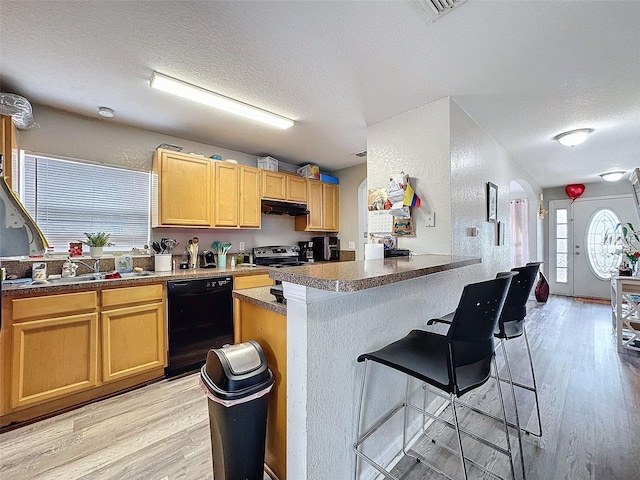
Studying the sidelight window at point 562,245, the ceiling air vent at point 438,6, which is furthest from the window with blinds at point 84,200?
the sidelight window at point 562,245

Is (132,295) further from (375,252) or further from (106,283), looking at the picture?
(375,252)

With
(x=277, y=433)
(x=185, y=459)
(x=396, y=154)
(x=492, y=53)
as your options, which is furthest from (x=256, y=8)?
(x=185, y=459)

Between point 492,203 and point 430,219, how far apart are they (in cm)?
113

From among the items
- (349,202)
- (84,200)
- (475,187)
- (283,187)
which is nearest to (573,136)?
(475,187)

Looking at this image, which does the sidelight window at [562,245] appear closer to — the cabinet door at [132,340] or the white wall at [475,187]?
the white wall at [475,187]

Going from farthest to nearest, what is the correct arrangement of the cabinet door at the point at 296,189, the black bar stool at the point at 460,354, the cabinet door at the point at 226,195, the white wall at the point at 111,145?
the cabinet door at the point at 296,189
the cabinet door at the point at 226,195
the white wall at the point at 111,145
the black bar stool at the point at 460,354

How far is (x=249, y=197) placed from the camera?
3580 millimetres

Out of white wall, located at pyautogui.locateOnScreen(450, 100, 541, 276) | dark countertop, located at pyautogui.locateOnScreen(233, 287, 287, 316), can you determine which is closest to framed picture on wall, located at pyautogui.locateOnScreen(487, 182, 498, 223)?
white wall, located at pyautogui.locateOnScreen(450, 100, 541, 276)

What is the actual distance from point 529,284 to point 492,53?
147cm

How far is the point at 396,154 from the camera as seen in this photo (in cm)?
256

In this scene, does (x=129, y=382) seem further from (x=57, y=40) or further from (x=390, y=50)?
(x=390, y=50)

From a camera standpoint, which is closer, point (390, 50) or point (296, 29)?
point (296, 29)

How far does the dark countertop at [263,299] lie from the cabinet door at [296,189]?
2468mm

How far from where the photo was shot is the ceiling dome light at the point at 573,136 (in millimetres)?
2893
